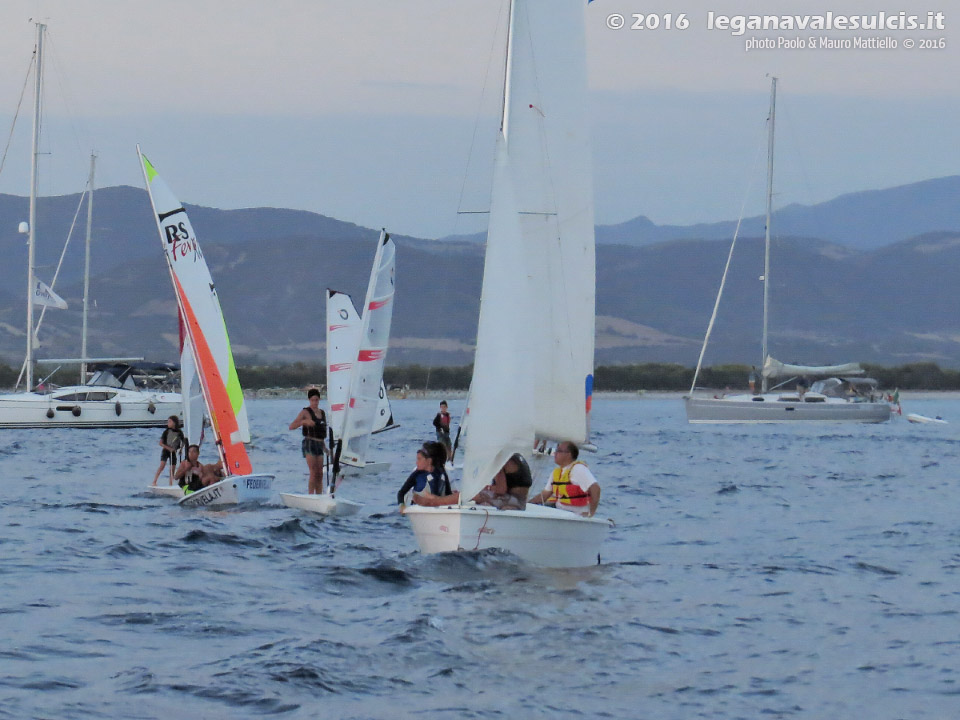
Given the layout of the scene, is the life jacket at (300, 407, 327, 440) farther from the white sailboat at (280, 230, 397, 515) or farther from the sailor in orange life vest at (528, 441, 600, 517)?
the sailor in orange life vest at (528, 441, 600, 517)

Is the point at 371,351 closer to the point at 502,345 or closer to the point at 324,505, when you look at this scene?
the point at 324,505

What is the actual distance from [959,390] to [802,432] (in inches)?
2641

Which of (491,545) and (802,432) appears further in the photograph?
(802,432)

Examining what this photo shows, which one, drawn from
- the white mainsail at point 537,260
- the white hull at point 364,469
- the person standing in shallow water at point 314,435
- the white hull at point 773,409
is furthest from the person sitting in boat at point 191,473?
the white hull at point 773,409

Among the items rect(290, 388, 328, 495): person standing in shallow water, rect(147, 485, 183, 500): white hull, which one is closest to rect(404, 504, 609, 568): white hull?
rect(290, 388, 328, 495): person standing in shallow water

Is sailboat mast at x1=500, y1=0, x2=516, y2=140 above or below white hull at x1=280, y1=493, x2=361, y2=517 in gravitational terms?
above

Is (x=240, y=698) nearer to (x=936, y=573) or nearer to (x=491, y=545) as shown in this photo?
(x=491, y=545)

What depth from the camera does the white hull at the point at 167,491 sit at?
22.2 m

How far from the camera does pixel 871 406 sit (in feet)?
191

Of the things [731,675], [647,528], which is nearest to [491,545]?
[731,675]

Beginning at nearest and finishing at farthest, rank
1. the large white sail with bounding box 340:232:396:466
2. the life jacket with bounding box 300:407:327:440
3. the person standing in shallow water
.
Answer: the person standing in shallow water, the life jacket with bounding box 300:407:327:440, the large white sail with bounding box 340:232:396:466

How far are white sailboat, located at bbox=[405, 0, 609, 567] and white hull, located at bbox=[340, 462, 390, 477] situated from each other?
32.3 feet

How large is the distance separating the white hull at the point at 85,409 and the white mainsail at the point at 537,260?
108ft

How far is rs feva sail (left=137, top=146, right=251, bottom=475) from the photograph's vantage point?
20797 mm
